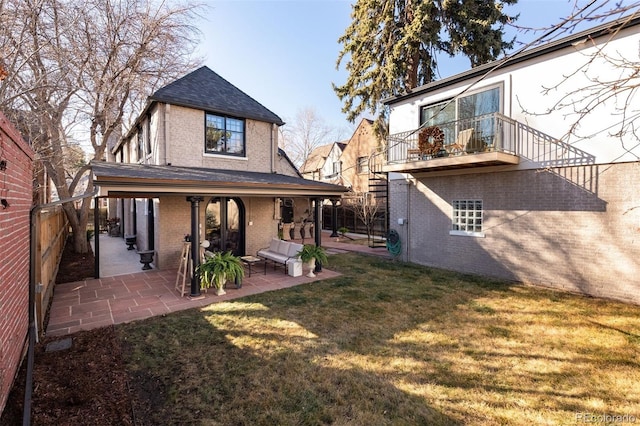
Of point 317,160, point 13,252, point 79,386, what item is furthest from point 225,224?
point 317,160

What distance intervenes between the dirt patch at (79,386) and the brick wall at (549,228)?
8586 millimetres

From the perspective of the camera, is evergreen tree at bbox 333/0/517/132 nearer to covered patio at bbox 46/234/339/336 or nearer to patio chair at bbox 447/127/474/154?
patio chair at bbox 447/127/474/154

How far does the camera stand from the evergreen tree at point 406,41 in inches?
486

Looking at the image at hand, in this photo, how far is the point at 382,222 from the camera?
1798 centimetres

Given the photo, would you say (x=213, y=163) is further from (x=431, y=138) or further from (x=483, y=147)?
(x=483, y=147)

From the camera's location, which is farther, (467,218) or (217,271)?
(467,218)

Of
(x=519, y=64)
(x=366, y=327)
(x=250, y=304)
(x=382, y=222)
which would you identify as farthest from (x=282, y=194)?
(x=382, y=222)

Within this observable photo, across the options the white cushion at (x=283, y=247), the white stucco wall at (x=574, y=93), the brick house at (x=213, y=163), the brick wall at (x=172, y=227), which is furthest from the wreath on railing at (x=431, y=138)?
the brick wall at (x=172, y=227)

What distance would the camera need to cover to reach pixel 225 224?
10930 millimetres

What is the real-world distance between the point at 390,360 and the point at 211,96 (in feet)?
34.9

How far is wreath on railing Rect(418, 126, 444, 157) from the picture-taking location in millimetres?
9148

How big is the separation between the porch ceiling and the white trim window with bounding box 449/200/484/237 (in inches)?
46.6

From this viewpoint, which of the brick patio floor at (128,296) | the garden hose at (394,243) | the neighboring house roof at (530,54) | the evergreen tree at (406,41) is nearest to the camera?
the brick patio floor at (128,296)

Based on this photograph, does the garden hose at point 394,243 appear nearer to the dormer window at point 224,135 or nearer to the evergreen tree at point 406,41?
the dormer window at point 224,135
